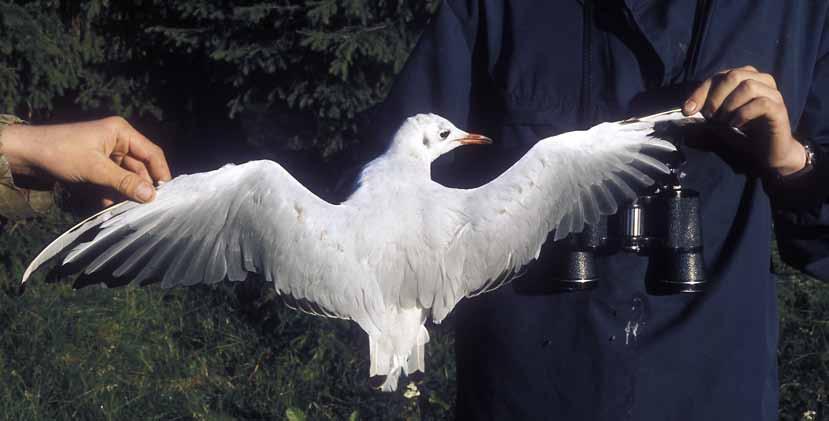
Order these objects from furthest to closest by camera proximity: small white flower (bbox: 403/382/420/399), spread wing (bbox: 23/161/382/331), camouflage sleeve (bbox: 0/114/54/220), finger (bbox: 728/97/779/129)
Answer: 1. small white flower (bbox: 403/382/420/399)
2. camouflage sleeve (bbox: 0/114/54/220)
3. spread wing (bbox: 23/161/382/331)
4. finger (bbox: 728/97/779/129)

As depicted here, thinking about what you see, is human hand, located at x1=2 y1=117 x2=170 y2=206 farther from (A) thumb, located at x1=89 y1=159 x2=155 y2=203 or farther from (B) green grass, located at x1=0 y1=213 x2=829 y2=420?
(B) green grass, located at x1=0 y1=213 x2=829 y2=420

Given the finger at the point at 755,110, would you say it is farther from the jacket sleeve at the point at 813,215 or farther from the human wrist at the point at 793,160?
the jacket sleeve at the point at 813,215

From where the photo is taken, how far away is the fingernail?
2.15 meters

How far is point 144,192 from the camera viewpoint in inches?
85.0

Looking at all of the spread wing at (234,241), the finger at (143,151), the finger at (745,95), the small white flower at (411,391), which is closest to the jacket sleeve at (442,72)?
the spread wing at (234,241)

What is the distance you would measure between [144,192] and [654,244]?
3.51ft

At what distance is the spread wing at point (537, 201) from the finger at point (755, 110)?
0.21 m

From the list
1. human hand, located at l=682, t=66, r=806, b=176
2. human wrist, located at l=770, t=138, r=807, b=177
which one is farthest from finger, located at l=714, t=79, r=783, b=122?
human wrist, located at l=770, t=138, r=807, b=177

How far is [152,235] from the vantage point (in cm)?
228

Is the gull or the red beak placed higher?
the red beak

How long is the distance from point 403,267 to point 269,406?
259cm

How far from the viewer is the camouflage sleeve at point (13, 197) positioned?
2.48 meters

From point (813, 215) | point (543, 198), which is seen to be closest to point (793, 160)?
point (813, 215)

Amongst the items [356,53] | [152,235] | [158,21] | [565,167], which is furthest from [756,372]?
[158,21]
